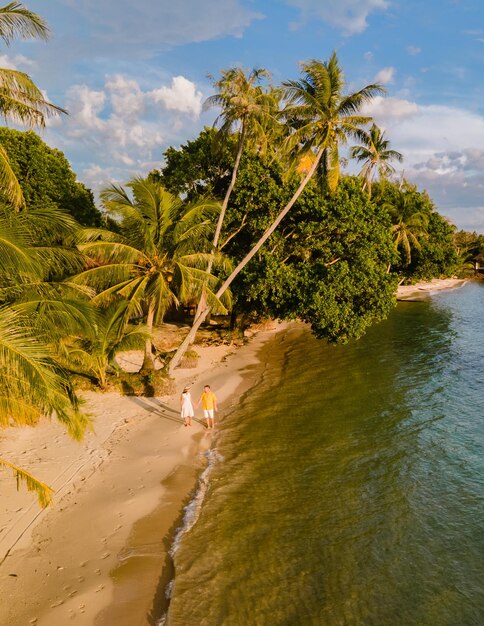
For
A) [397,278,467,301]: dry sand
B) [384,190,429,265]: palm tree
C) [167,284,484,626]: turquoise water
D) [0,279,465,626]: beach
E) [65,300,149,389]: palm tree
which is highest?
[384,190,429,265]: palm tree

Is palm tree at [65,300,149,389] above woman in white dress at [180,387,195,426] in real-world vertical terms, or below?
above

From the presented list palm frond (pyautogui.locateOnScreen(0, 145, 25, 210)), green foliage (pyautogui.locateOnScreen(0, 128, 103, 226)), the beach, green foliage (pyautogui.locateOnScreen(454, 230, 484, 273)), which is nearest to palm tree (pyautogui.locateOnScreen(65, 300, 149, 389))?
the beach

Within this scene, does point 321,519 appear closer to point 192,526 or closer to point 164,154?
point 192,526

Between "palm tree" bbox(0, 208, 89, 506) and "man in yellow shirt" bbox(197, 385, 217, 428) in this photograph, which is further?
"man in yellow shirt" bbox(197, 385, 217, 428)

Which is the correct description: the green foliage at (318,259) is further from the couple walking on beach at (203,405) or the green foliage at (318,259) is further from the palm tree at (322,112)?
the couple walking on beach at (203,405)

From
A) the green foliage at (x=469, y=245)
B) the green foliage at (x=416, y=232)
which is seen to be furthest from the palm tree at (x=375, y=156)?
the green foliage at (x=469, y=245)

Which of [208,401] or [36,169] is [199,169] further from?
[208,401]

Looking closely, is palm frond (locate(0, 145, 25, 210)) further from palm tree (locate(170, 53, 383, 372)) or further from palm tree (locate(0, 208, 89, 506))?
palm tree (locate(170, 53, 383, 372))

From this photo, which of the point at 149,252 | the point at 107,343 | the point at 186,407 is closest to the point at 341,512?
the point at 186,407
